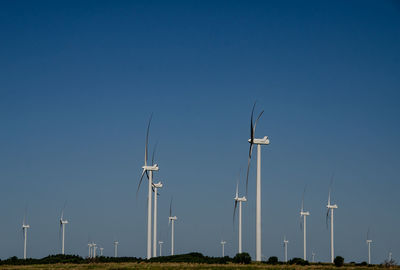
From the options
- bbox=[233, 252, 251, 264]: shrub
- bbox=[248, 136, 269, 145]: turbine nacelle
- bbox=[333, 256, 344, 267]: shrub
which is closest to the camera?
bbox=[333, 256, 344, 267]: shrub

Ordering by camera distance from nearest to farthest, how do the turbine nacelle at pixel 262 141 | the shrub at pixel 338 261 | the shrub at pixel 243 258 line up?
the shrub at pixel 338 261 → the shrub at pixel 243 258 → the turbine nacelle at pixel 262 141

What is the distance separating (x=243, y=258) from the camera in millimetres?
100625

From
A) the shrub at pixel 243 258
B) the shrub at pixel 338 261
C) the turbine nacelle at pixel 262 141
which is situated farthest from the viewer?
the turbine nacelle at pixel 262 141

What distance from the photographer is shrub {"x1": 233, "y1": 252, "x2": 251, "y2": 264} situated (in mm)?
99938

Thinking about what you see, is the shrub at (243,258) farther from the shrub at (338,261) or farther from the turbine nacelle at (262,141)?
the turbine nacelle at (262,141)

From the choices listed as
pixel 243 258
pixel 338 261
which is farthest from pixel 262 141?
pixel 338 261

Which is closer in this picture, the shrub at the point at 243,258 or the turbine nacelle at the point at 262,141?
the shrub at the point at 243,258

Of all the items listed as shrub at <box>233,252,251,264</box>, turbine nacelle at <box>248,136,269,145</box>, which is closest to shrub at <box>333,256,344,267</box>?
shrub at <box>233,252,251,264</box>

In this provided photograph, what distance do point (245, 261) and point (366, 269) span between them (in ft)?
63.6

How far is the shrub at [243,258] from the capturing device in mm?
99938

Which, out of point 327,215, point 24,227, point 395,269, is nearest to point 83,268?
point 395,269

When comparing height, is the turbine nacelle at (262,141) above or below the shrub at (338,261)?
above

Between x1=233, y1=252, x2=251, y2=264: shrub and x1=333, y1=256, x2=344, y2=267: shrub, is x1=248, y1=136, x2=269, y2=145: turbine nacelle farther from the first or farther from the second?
x1=333, y1=256, x2=344, y2=267: shrub

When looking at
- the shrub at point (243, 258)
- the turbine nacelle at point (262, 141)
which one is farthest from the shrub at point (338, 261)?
the turbine nacelle at point (262, 141)
